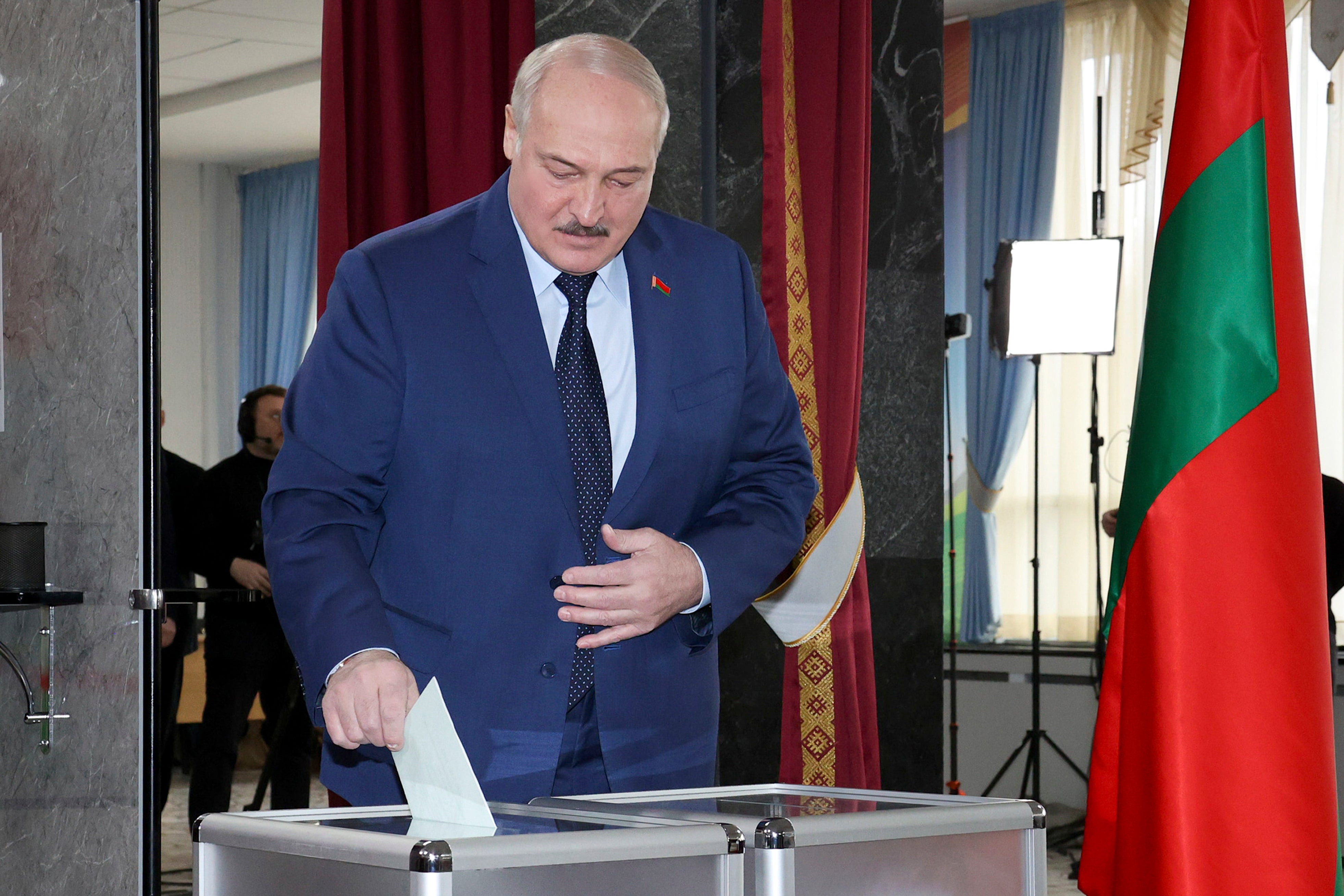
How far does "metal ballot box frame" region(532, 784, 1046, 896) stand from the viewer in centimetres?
88

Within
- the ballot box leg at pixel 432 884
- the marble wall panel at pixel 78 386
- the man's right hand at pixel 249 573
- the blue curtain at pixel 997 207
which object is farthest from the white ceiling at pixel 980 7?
the ballot box leg at pixel 432 884

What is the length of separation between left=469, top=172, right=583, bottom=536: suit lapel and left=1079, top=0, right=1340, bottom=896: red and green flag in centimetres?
62

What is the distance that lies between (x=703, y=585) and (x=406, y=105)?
1660 mm

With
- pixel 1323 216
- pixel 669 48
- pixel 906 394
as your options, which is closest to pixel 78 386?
pixel 669 48

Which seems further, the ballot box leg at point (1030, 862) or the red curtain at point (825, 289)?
the red curtain at point (825, 289)

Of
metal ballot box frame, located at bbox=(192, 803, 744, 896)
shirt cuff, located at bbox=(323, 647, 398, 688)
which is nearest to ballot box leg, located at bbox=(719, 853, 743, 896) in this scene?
metal ballot box frame, located at bbox=(192, 803, 744, 896)

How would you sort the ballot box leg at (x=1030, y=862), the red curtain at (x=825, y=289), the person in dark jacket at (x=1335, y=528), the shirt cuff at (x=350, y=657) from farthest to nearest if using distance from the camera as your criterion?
the person in dark jacket at (x=1335, y=528)
the red curtain at (x=825, y=289)
the shirt cuff at (x=350, y=657)
the ballot box leg at (x=1030, y=862)

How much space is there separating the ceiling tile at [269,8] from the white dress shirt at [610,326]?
4.28 meters

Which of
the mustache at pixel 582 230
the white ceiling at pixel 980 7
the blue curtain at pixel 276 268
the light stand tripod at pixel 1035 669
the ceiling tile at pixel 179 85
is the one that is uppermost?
the white ceiling at pixel 980 7

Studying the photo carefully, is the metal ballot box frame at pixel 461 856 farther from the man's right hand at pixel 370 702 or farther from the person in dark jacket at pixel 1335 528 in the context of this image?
the person in dark jacket at pixel 1335 528

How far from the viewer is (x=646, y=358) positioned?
1.36 metres

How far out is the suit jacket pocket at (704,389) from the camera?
136cm

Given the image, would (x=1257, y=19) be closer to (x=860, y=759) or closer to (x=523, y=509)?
(x=523, y=509)

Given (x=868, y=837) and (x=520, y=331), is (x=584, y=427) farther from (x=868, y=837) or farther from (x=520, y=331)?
(x=868, y=837)
